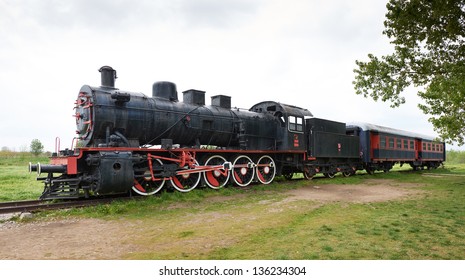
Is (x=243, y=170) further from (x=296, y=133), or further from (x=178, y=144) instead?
(x=296, y=133)

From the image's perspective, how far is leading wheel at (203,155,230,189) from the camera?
38.1 feet

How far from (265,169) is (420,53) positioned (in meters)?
7.53

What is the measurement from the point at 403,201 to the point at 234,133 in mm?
6536

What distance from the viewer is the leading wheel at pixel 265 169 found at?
13734 millimetres

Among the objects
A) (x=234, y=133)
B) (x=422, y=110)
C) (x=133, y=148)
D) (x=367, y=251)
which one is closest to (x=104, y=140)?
(x=133, y=148)

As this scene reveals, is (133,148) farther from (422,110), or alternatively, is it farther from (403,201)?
(422,110)

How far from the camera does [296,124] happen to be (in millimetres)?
15008

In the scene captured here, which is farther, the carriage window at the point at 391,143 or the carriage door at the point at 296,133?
the carriage window at the point at 391,143

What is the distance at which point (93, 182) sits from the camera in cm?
863

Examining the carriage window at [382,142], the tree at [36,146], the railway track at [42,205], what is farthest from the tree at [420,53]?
the tree at [36,146]

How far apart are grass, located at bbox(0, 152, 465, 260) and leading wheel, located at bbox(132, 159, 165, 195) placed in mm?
559

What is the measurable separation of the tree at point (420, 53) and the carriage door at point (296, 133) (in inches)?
124

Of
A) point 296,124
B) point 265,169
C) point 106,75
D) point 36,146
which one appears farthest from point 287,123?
point 36,146

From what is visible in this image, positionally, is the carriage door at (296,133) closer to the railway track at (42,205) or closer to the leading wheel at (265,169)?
the leading wheel at (265,169)
